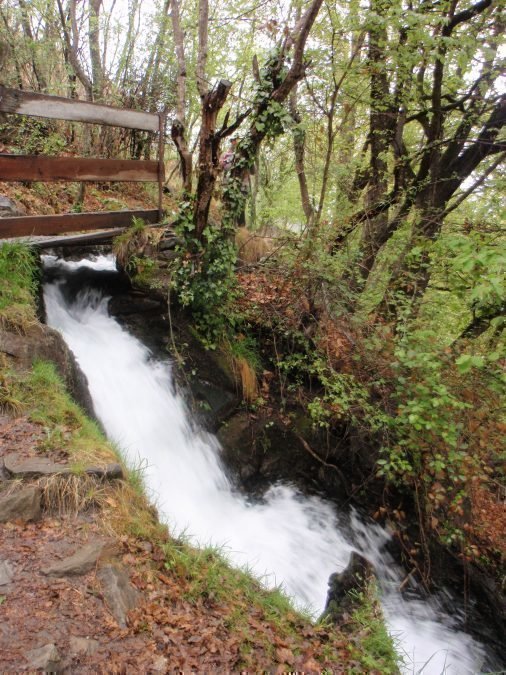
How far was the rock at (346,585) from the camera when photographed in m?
3.79

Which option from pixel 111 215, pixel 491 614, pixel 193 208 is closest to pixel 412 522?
pixel 491 614

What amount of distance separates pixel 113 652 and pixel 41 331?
2947mm

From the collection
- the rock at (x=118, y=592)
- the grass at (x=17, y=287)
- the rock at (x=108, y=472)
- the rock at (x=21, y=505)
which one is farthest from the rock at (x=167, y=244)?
the rock at (x=118, y=592)

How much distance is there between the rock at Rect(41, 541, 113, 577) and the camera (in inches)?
102

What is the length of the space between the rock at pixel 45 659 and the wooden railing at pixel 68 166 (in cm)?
429

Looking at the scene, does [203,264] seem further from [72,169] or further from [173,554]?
[173,554]

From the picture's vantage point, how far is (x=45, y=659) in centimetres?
207

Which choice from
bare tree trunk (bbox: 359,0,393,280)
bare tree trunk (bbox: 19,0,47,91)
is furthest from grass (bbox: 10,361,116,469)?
bare tree trunk (bbox: 19,0,47,91)

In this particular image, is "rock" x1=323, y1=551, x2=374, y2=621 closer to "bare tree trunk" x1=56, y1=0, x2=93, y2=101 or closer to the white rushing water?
the white rushing water

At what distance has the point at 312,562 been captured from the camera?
474 cm

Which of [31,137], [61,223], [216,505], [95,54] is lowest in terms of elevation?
[216,505]

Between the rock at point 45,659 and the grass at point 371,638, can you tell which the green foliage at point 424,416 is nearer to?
the grass at point 371,638

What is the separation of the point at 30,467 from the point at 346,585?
9.99 ft

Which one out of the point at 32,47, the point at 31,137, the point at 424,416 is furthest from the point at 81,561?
the point at 32,47
